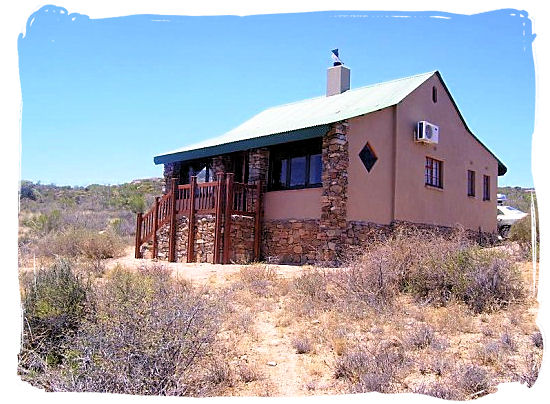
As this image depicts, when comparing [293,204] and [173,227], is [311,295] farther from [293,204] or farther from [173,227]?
[173,227]

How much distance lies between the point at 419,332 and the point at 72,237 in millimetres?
12399

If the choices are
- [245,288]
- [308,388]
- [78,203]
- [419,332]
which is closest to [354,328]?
[419,332]

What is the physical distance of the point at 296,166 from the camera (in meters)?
15.2

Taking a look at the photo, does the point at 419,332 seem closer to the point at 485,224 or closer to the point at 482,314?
the point at 482,314

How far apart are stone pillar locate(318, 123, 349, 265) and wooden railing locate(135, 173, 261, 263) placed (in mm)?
2294

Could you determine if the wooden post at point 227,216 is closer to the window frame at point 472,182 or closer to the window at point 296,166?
the window at point 296,166

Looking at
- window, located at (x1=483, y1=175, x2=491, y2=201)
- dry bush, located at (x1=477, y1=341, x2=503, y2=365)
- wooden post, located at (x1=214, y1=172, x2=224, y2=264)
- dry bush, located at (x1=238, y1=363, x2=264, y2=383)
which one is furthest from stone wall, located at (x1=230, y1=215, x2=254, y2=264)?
window, located at (x1=483, y1=175, x2=491, y2=201)

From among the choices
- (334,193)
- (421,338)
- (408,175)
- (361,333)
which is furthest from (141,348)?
(408,175)

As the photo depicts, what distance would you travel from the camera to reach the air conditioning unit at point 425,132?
51.8 ft

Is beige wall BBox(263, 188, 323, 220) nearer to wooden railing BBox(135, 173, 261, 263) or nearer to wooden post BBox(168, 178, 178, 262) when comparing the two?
wooden railing BBox(135, 173, 261, 263)

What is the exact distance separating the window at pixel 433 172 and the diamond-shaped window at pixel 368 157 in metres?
2.93

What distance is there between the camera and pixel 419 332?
19.3 feet

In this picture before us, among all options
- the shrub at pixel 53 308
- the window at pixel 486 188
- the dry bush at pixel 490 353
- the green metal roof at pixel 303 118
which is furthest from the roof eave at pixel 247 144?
the window at pixel 486 188

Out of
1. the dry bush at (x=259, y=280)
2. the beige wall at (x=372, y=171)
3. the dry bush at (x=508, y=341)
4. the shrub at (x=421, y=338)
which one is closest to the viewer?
the dry bush at (x=508, y=341)
